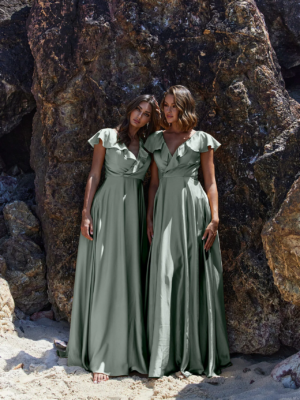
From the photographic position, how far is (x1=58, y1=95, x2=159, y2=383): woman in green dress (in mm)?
3199

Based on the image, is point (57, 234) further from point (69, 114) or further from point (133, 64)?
Result: point (133, 64)

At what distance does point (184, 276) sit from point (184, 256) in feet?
0.48

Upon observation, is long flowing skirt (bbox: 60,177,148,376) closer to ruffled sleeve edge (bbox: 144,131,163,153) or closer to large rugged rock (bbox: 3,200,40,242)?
ruffled sleeve edge (bbox: 144,131,163,153)

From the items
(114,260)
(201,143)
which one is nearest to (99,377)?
(114,260)

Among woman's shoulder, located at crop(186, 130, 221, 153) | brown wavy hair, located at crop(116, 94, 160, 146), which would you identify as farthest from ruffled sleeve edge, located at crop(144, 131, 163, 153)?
woman's shoulder, located at crop(186, 130, 221, 153)

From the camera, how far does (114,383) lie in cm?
302

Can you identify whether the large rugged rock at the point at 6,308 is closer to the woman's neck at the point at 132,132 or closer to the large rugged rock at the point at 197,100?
the large rugged rock at the point at 197,100

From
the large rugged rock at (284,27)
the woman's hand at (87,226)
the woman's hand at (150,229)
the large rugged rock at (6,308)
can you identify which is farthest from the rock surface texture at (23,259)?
the large rugged rock at (284,27)

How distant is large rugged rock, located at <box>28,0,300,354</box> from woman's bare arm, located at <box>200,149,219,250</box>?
37cm

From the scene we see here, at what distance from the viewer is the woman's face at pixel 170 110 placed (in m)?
3.29

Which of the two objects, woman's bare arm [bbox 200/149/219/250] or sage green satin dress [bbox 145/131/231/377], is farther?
woman's bare arm [bbox 200/149/219/250]

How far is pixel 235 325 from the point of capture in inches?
140

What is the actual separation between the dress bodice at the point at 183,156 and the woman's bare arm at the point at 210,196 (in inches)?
2.3

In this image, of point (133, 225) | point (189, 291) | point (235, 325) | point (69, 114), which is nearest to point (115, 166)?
point (133, 225)
